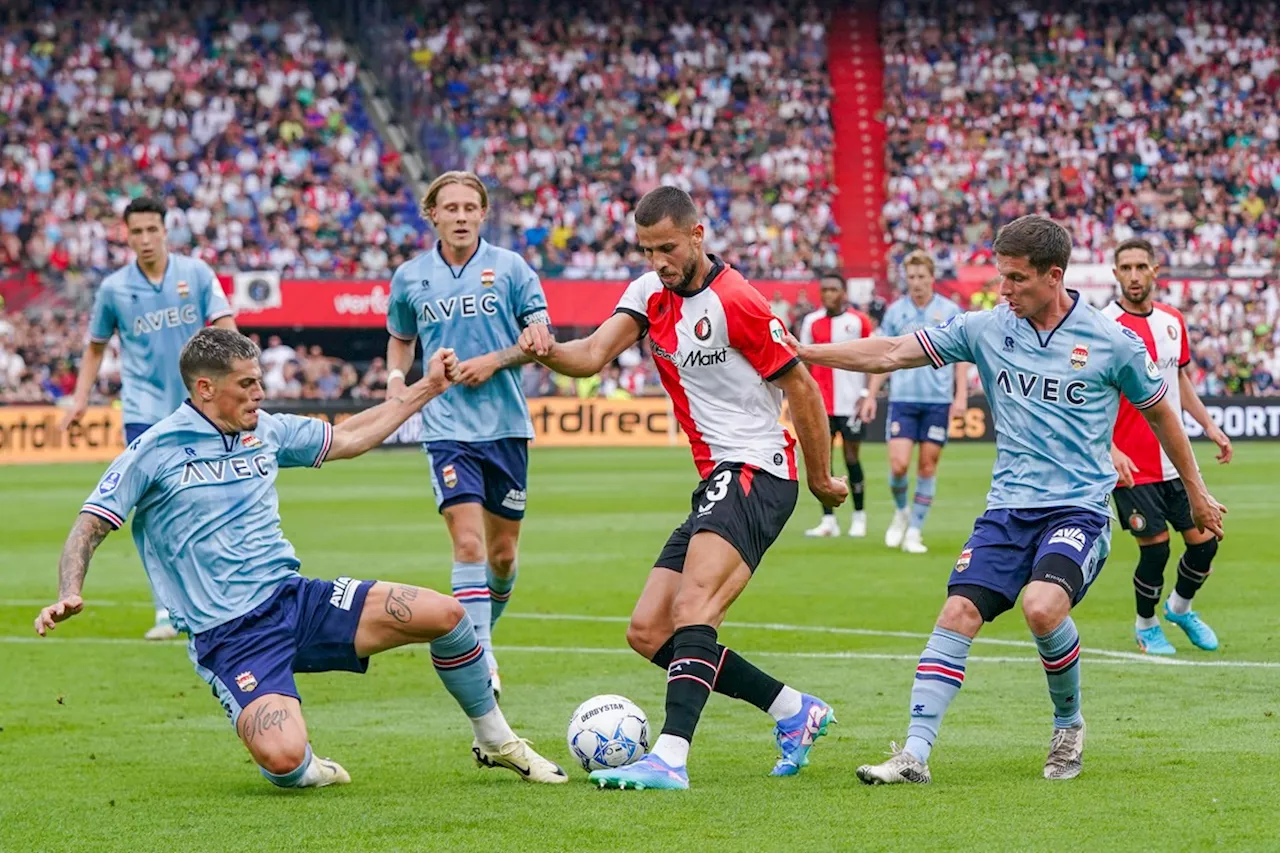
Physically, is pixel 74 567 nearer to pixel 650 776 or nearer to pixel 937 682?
pixel 650 776

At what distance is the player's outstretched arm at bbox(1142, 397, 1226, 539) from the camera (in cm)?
714

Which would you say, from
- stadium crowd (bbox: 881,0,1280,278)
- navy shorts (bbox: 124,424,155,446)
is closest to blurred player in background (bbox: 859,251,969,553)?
navy shorts (bbox: 124,424,155,446)

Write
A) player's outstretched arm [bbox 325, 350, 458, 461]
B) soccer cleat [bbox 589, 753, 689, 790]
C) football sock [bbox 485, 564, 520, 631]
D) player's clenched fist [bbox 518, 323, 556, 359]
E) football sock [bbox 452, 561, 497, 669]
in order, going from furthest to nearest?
football sock [bbox 485, 564, 520, 631]
football sock [bbox 452, 561, 497, 669]
player's clenched fist [bbox 518, 323, 556, 359]
player's outstretched arm [bbox 325, 350, 458, 461]
soccer cleat [bbox 589, 753, 689, 790]

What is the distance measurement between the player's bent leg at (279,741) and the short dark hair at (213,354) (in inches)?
48.6

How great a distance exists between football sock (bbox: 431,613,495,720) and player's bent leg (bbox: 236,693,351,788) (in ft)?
1.89

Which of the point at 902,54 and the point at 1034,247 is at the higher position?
the point at 902,54

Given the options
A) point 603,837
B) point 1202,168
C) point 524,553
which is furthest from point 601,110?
point 603,837

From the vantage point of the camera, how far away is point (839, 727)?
8.21 metres

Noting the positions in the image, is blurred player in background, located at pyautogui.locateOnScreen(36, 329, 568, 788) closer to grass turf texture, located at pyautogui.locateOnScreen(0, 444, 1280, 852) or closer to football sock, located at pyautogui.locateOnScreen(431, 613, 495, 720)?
football sock, located at pyautogui.locateOnScreen(431, 613, 495, 720)

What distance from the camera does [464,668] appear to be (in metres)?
7.09

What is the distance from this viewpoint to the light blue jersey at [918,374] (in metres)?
16.9

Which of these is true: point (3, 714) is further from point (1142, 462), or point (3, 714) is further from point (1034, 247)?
point (1142, 462)

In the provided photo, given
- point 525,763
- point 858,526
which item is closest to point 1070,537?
point 525,763

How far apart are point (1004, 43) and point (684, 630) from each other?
42.9 metres
